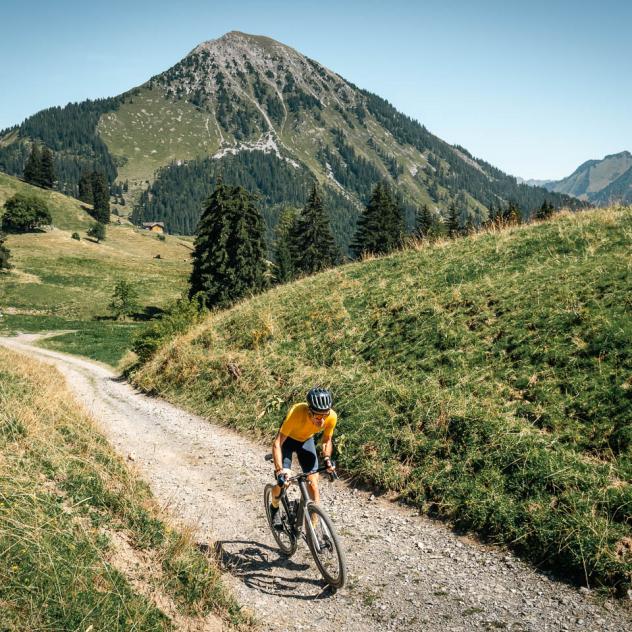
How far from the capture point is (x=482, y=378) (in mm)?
10875

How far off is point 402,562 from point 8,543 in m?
5.69

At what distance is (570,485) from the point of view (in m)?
7.43

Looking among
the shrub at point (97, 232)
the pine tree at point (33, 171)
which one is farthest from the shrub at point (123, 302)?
the pine tree at point (33, 171)

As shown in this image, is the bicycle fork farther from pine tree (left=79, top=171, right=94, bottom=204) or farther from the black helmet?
pine tree (left=79, top=171, right=94, bottom=204)

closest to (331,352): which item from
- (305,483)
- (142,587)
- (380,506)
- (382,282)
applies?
(382,282)

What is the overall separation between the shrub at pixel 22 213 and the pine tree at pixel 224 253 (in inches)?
3021

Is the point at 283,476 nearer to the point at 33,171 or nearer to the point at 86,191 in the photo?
the point at 33,171

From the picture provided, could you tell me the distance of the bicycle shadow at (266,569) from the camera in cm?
670

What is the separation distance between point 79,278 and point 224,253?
43636 millimetres

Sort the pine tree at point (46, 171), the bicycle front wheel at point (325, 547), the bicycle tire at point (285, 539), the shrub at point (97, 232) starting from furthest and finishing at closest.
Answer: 1. the pine tree at point (46, 171)
2. the shrub at point (97, 232)
3. the bicycle tire at point (285, 539)
4. the bicycle front wheel at point (325, 547)

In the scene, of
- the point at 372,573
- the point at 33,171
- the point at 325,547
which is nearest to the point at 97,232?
the point at 33,171

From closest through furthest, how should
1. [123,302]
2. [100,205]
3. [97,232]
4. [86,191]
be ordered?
[123,302] → [97,232] → [100,205] → [86,191]

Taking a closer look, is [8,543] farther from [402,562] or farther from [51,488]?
[402,562]

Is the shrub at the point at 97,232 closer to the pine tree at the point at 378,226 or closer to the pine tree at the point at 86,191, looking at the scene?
the pine tree at the point at 86,191
